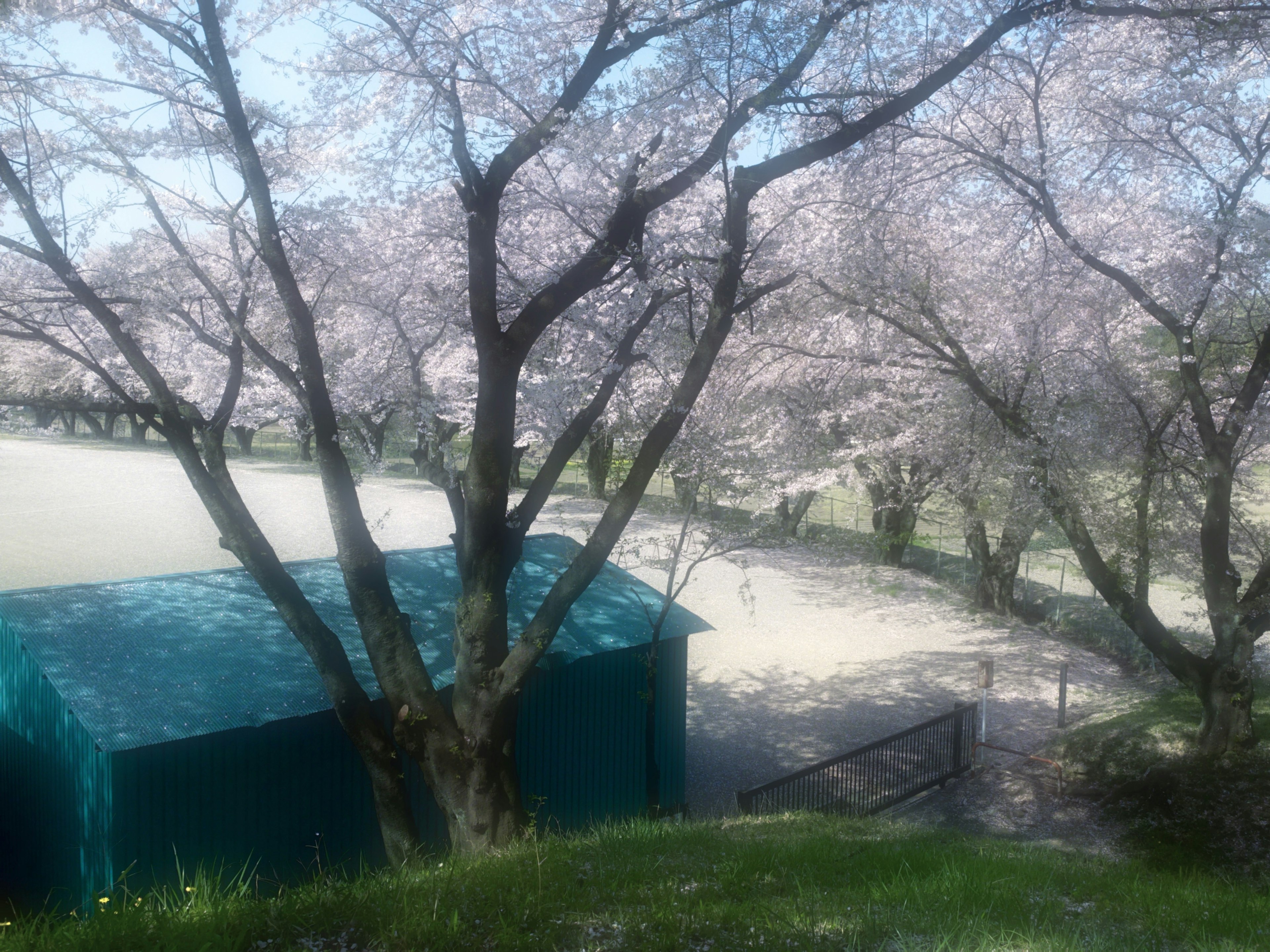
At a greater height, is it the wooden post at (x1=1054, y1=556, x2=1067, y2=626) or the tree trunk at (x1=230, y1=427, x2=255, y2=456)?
the tree trunk at (x1=230, y1=427, x2=255, y2=456)

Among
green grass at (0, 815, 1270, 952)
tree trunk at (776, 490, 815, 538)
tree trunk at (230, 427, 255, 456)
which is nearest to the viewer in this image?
green grass at (0, 815, 1270, 952)

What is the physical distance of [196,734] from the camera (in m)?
6.66

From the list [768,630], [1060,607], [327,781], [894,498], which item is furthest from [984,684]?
[894,498]

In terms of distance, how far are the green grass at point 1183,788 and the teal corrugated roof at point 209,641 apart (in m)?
6.05

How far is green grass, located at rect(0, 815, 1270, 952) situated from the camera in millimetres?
3338

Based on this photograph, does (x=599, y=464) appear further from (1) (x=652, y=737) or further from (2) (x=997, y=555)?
(1) (x=652, y=737)

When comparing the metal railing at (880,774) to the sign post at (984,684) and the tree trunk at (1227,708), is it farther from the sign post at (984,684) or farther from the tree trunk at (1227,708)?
the tree trunk at (1227,708)

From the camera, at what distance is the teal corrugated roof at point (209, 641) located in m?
6.79

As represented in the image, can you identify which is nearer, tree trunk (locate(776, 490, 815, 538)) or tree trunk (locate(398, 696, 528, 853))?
tree trunk (locate(398, 696, 528, 853))

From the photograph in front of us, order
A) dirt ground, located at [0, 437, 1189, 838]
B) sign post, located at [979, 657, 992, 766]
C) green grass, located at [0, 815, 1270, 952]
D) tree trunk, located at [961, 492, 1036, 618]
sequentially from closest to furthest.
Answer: green grass, located at [0, 815, 1270, 952]
sign post, located at [979, 657, 992, 766]
dirt ground, located at [0, 437, 1189, 838]
tree trunk, located at [961, 492, 1036, 618]

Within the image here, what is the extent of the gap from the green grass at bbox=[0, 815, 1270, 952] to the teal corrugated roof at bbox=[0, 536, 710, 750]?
175 cm


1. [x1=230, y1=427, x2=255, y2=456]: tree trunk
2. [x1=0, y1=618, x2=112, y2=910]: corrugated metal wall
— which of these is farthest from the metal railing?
[x1=230, y1=427, x2=255, y2=456]: tree trunk

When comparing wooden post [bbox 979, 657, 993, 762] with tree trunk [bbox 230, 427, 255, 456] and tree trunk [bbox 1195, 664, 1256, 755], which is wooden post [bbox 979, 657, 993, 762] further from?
tree trunk [bbox 230, 427, 255, 456]

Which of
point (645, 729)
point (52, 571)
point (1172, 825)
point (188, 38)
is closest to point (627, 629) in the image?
point (645, 729)
